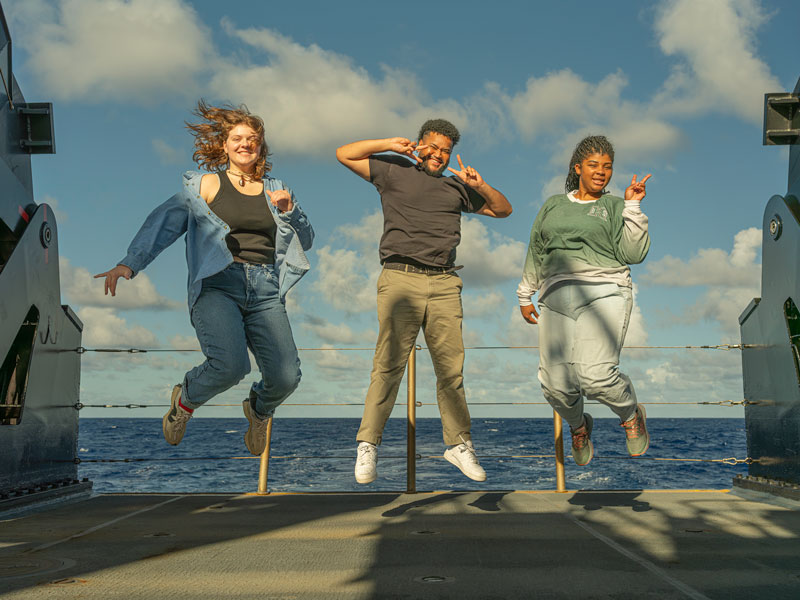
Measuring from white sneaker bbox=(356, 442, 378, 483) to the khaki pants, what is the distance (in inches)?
1.5

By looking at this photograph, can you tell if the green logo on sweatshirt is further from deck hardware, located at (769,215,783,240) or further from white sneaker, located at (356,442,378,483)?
white sneaker, located at (356,442,378,483)

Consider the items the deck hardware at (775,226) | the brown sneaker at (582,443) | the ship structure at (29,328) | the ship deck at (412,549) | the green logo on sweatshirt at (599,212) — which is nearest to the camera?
the ship deck at (412,549)

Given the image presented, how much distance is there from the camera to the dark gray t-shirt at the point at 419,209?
337 centimetres

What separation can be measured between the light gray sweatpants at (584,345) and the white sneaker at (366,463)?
37.0 inches

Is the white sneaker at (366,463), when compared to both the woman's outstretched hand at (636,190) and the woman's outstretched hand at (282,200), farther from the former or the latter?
the woman's outstretched hand at (636,190)

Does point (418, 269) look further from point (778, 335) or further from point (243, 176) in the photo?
point (778, 335)

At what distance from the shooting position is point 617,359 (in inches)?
137

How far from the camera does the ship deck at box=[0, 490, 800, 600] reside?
1917 millimetres

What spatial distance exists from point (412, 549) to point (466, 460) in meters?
0.93

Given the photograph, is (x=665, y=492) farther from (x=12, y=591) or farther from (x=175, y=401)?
(x=12, y=591)

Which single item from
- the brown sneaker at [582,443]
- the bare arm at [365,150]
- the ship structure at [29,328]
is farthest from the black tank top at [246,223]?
the brown sneaker at [582,443]

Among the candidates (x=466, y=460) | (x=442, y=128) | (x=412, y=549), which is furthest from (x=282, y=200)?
(x=412, y=549)

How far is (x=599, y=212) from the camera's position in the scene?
360cm

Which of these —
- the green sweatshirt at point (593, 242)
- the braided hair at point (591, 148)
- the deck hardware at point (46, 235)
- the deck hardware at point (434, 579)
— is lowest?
the deck hardware at point (434, 579)
